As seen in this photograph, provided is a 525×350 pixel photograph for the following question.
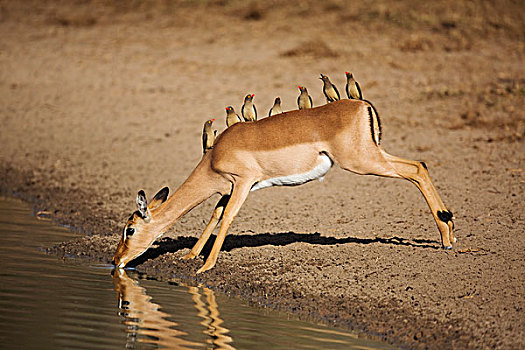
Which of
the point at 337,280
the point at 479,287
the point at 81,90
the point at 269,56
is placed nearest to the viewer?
the point at 479,287

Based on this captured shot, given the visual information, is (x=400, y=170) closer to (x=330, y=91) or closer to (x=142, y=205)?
(x=330, y=91)

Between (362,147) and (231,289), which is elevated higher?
(362,147)

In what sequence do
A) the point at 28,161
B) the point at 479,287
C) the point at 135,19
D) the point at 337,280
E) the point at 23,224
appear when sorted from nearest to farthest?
the point at 479,287
the point at 337,280
the point at 23,224
the point at 28,161
the point at 135,19

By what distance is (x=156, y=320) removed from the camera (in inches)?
275

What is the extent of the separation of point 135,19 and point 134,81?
18.1ft

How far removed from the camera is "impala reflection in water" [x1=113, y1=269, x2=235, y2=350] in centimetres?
641

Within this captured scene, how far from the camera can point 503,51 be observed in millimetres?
19797

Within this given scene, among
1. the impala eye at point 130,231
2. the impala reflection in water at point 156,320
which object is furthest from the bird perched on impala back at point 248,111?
the impala reflection in water at point 156,320

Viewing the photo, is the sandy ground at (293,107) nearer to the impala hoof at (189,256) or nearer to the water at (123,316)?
the impala hoof at (189,256)

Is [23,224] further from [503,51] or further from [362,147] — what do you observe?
[503,51]

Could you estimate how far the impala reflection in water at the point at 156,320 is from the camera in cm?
641

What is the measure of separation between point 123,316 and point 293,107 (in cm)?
1002

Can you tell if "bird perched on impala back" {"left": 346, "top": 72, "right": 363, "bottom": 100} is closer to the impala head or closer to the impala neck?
the impala neck

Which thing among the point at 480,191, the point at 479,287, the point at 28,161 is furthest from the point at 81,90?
the point at 479,287
